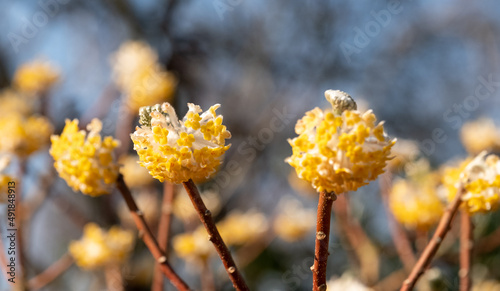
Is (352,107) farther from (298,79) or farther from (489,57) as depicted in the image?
(489,57)

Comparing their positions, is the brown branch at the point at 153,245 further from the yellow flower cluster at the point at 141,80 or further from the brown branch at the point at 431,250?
the yellow flower cluster at the point at 141,80

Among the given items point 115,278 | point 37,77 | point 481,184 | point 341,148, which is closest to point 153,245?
point 341,148

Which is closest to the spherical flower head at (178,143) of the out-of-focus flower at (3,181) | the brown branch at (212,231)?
the brown branch at (212,231)

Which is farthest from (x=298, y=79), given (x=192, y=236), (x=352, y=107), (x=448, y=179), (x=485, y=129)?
(x=352, y=107)

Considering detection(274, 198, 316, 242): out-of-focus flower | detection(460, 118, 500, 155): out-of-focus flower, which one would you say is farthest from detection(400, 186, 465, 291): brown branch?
detection(274, 198, 316, 242): out-of-focus flower

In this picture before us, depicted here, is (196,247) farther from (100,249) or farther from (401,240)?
(401,240)

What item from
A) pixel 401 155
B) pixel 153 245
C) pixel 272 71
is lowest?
pixel 153 245

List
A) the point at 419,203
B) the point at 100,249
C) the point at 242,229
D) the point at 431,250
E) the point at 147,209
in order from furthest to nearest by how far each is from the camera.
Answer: the point at 147,209, the point at 242,229, the point at 100,249, the point at 419,203, the point at 431,250
